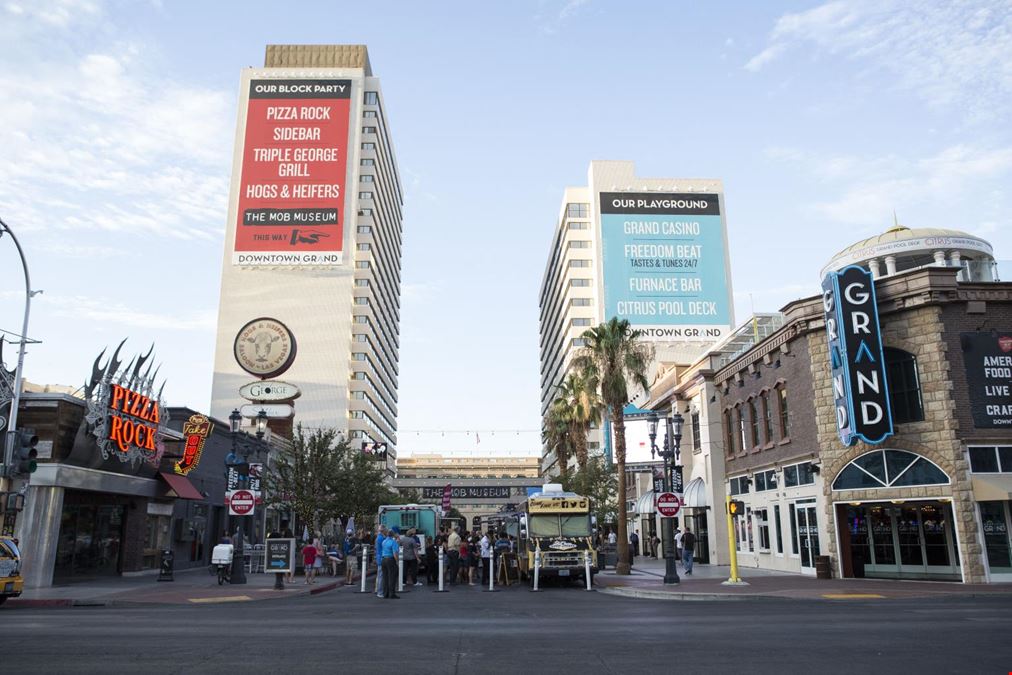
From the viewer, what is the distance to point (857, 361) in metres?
26.3

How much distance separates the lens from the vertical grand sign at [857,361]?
1022 inches

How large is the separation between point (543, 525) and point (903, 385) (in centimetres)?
1315

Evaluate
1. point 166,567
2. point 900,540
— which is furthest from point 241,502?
point 900,540

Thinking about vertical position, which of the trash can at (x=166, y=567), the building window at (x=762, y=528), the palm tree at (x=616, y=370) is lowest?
the trash can at (x=166, y=567)

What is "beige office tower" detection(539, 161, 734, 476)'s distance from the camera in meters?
96.4

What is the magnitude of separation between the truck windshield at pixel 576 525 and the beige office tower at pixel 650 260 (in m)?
66.2

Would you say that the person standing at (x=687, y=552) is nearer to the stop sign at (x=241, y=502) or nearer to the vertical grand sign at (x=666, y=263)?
the stop sign at (x=241, y=502)

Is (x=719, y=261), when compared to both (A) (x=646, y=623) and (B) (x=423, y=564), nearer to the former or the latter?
(B) (x=423, y=564)

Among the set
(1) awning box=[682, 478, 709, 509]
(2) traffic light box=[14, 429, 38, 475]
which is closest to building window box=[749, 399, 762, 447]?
(1) awning box=[682, 478, 709, 509]

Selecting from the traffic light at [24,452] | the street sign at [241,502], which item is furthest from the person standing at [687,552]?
the traffic light at [24,452]

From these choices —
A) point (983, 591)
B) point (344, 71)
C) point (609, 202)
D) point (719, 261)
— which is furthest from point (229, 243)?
point (983, 591)

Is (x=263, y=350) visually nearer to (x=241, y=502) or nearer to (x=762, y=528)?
(x=241, y=502)

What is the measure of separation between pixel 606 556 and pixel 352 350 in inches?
2518

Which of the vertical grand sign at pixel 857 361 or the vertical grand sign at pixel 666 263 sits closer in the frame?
the vertical grand sign at pixel 857 361
